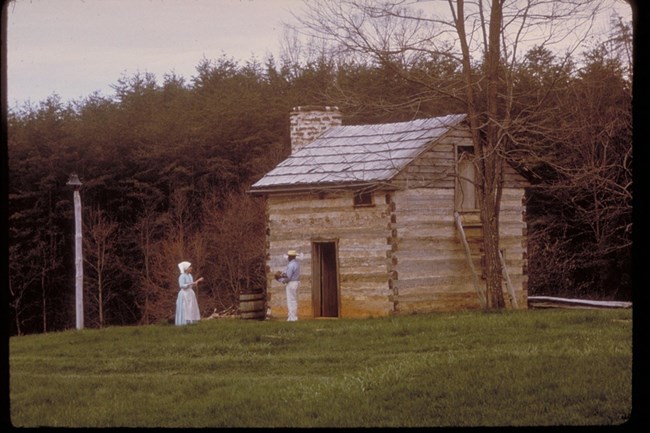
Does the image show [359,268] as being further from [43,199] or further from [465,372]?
[43,199]

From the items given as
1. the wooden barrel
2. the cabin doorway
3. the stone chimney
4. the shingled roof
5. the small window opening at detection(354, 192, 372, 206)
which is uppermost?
the stone chimney

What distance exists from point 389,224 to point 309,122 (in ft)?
18.6

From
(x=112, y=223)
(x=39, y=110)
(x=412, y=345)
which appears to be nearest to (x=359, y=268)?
(x=412, y=345)

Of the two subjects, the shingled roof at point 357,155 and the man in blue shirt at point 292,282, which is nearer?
the man in blue shirt at point 292,282

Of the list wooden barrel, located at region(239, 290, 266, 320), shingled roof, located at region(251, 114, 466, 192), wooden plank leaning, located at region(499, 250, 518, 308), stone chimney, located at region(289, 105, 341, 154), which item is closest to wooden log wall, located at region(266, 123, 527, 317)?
shingled roof, located at region(251, 114, 466, 192)

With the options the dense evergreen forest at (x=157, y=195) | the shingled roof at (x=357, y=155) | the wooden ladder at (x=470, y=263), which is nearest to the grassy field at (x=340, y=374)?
the wooden ladder at (x=470, y=263)

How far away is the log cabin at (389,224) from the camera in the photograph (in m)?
27.2

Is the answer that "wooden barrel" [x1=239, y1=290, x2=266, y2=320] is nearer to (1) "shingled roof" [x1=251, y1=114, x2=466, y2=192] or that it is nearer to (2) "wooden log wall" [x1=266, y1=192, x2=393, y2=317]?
(2) "wooden log wall" [x1=266, y1=192, x2=393, y2=317]

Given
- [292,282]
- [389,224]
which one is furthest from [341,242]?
[292,282]

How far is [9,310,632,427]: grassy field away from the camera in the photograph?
13.1 meters

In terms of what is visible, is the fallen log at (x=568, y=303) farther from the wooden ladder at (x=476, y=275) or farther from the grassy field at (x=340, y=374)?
the grassy field at (x=340, y=374)

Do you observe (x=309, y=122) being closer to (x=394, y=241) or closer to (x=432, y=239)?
(x=394, y=241)

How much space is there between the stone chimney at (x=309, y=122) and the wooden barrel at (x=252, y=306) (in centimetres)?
458

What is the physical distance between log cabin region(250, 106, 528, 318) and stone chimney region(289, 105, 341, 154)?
124 cm
